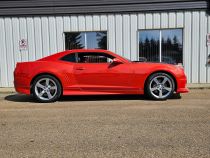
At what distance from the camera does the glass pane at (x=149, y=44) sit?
12343 mm

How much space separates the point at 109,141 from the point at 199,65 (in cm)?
828

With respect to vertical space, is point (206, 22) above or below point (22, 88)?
above

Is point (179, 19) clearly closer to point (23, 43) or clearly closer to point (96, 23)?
point (96, 23)

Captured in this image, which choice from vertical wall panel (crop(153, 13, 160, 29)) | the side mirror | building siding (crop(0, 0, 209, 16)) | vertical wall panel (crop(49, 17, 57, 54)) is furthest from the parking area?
building siding (crop(0, 0, 209, 16))

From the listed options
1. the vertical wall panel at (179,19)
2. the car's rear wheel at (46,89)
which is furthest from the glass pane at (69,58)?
the vertical wall panel at (179,19)

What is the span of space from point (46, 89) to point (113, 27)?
469 centimetres

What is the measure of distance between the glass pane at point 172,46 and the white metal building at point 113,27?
0.04 metres

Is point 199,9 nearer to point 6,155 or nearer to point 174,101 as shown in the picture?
point 174,101

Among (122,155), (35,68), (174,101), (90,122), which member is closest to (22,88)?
(35,68)

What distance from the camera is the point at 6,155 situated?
4.36 meters

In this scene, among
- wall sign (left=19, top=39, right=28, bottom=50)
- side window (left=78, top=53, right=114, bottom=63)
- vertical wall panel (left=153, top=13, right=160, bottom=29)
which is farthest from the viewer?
wall sign (left=19, top=39, right=28, bottom=50)

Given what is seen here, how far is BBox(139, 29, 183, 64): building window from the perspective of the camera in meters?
12.3

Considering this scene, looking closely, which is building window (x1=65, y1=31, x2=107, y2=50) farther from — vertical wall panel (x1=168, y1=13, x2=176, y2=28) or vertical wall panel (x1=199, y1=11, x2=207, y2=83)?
vertical wall panel (x1=199, y1=11, x2=207, y2=83)

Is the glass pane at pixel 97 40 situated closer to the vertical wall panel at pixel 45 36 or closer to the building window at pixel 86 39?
the building window at pixel 86 39
